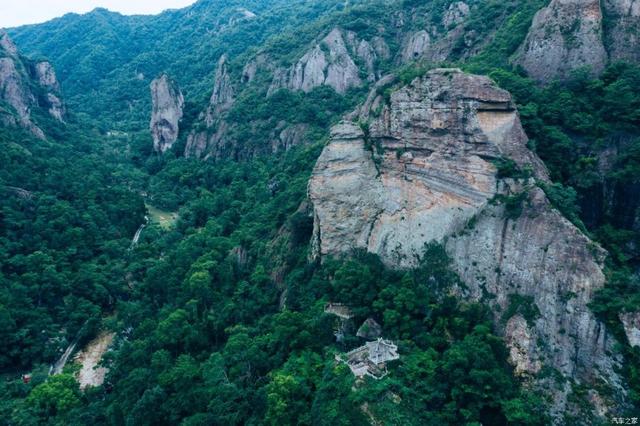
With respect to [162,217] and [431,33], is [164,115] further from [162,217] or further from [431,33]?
[431,33]

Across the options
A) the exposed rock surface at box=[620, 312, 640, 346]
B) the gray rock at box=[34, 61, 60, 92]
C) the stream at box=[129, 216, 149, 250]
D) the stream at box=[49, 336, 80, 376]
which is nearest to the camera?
the exposed rock surface at box=[620, 312, 640, 346]

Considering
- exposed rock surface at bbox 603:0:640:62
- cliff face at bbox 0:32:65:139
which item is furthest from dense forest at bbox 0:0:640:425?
cliff face at bbox 0:32:65:139

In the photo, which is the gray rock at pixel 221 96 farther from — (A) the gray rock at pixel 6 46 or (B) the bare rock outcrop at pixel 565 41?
(B) the bare rock outcrop at pixel 565 41

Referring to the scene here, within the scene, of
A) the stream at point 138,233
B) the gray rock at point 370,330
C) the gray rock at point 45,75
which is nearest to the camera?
the gray rock at point 370,330

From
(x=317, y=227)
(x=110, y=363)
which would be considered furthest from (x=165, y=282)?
(x=317, y=227)

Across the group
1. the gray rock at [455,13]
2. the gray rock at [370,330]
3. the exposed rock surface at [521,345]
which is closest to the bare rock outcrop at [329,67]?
the gray rock at [455,13]

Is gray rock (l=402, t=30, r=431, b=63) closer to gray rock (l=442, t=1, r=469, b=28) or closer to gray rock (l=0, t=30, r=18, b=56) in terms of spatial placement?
gray rock (l=442, t=1, r=469, b=28)

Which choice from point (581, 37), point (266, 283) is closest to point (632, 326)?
point (581, 37)

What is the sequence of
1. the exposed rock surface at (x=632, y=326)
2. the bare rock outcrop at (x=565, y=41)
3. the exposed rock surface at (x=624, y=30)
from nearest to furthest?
the exposed rock surface at (x=632, y=326) < the exposed rock surface at (x=624, y=30) < the bare rock outcrop at (x=565, y=41)
